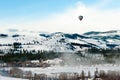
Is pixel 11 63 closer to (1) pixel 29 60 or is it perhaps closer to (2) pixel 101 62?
(1) pixel 29 60

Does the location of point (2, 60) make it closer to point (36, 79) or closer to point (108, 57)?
point (108, 57)

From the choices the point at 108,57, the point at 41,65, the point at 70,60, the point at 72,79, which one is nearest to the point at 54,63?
the point at 41,65

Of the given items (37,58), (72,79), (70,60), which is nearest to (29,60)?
(37,58)

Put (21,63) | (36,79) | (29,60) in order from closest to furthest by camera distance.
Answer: (36,79), (21,63), (29,60)

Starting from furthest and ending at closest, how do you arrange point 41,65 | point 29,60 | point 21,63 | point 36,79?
point 29,60 < point 21,63 < point 41,65 < point 36,79

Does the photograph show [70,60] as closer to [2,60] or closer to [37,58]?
[37,58]

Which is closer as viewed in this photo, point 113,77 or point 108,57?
point 113,77

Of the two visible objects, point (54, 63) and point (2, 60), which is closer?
point (54, 63)

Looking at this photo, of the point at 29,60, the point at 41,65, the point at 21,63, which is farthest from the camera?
the point at 29,60
